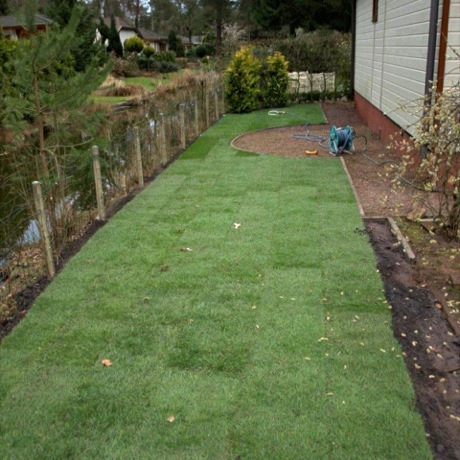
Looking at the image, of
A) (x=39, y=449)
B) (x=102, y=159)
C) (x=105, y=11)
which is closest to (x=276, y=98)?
(x=102, y=159)

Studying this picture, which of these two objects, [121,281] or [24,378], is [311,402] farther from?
[121,281]

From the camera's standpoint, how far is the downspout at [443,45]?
7090 millimetres

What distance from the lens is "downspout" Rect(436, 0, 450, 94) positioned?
709 centimetres

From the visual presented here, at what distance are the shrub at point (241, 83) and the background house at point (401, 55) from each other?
11.5ft

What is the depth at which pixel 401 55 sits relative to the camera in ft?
31.7

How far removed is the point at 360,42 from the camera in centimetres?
1633

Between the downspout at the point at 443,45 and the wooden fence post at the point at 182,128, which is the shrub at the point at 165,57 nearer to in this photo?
the wooden fence post at the point at 182,128

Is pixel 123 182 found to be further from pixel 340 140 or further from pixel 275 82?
pixel 275 82

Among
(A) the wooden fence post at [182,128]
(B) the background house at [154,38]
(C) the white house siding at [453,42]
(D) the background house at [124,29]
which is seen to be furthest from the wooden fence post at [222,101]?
(B) the background house at [154,38]

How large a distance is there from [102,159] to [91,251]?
8.59ft

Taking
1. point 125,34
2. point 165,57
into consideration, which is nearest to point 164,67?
point 165,57

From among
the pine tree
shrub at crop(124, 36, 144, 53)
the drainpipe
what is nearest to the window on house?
the drainpipe

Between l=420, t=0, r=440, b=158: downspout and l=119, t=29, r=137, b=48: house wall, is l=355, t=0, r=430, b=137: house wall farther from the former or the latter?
l=119, t=29, r=137, b=48: house wall

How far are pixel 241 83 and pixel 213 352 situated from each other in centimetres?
1487
